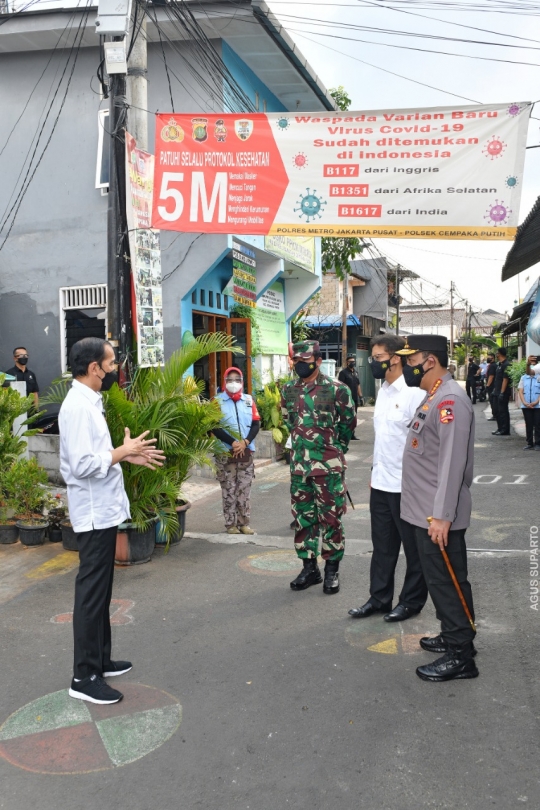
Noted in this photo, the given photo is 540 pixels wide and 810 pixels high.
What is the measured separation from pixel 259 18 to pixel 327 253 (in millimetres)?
7228

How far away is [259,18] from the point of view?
10273 millimetres

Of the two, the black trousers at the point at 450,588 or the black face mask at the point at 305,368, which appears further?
the black face mask at the point at 305,368

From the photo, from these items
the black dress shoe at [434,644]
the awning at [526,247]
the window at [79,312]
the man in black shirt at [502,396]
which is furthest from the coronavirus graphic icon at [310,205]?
the man in black shirt at [502,396]

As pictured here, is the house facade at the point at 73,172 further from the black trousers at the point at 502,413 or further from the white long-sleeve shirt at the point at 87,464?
the white long-sleeve shirt at the point at 87,464

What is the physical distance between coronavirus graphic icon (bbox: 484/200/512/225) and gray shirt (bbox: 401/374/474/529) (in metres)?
2.39

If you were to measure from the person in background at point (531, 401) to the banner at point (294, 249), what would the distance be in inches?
205

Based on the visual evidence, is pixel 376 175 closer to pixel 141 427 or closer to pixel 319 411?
pixel 319 411

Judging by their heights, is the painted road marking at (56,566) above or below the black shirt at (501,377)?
below

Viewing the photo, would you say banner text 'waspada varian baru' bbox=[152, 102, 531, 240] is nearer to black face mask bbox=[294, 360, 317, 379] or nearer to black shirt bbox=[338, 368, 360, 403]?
black face mask bbox=[294, 360, 317, 379]

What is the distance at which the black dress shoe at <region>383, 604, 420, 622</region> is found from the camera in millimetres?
4551

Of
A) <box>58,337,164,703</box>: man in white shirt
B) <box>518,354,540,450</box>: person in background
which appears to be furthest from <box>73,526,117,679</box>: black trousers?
<box>518,354,540,450</box>: person in background

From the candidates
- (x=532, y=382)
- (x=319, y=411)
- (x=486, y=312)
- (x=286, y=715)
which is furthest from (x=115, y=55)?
(x=486, y=312)

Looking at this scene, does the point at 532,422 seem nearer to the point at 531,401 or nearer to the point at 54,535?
the point at 531,401

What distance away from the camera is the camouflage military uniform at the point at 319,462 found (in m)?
5.13
